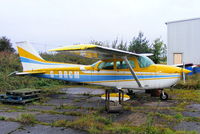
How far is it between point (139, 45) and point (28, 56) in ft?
86.5

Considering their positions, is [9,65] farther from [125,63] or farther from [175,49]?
[175,49]

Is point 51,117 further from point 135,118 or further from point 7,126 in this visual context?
point 135,118

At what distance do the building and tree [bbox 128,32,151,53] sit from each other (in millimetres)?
14358

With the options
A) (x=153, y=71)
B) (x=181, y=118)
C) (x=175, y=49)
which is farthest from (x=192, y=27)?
(x=181, y=118)

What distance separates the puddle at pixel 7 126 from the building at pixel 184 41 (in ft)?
46.6

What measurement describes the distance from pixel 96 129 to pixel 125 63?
413 centimetres

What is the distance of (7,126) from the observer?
4.63 metres

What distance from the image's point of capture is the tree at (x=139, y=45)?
31.6 m

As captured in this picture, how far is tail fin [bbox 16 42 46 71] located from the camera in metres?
8.74

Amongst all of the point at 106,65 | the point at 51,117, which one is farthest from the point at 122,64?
the point at 51,117

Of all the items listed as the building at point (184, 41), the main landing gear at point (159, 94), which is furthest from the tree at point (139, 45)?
the main landing gear at point (159, 94)

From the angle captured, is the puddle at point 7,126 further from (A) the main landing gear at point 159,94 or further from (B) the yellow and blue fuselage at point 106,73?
(A) the main landing gear at point 159,94

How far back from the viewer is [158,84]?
7.41 meters

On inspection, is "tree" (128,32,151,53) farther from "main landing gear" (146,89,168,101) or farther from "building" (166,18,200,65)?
"main landing gear" (146,89,168,101)
